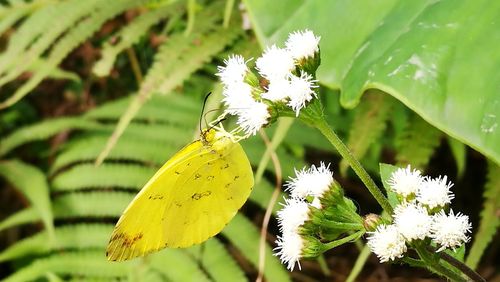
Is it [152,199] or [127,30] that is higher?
[152,199]

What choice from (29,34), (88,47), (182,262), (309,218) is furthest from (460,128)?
(88,47)

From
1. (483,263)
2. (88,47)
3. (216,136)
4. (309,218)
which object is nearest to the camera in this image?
(309,218)

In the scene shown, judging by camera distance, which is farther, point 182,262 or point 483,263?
point 483,263

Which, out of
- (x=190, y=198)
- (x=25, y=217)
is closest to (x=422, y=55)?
(x=190, y=198)

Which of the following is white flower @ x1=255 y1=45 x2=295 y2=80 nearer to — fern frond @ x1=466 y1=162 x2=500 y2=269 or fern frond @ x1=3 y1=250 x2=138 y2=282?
fern frond @ x1=466 y1=162 x2=500 y2=269

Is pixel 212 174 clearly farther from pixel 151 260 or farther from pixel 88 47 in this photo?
pixel 88 47

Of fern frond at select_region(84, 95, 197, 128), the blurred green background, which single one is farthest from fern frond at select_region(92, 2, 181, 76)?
fern frond at select_region(84, 95, 197, 128)

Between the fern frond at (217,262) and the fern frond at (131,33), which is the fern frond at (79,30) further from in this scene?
the fern frond at (217,262)
